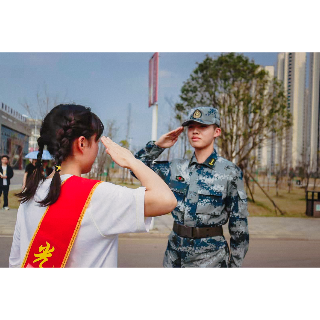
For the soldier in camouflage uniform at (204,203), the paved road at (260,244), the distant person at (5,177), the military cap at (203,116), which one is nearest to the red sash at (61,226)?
the soldier in camouflage uniform at (204,203)

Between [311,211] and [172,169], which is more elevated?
[172,169]

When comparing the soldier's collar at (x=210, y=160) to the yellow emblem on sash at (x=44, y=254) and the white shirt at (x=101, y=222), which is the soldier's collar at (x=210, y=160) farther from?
the yellow emblem on sash at (x=44, y=254)

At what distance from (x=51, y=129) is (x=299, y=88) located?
104 ft

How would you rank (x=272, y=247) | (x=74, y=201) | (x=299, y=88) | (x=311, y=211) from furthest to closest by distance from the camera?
(x=299, y=88) → (x=311, y=211) → (x=272, y=247) → (x=74, y=201)

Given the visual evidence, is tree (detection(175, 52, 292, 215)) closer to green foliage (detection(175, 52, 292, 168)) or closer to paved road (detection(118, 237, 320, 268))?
green foliage (detection(175, 52, 292, 168))

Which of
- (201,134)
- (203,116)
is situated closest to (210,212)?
(201,134)

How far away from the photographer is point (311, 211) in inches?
410

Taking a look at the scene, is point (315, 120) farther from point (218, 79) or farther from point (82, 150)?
point (82, 150)

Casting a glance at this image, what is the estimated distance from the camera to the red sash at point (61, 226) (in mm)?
999

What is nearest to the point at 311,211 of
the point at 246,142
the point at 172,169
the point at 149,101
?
the point at 246,142

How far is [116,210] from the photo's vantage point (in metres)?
0.99

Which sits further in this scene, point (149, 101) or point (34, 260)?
point (149, 101)

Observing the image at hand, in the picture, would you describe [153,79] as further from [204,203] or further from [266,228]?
[204,203]

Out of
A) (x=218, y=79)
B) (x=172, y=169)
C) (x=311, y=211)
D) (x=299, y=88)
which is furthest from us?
(x=299, y=88)
